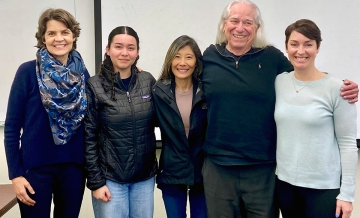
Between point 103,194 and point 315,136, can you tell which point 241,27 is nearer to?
point 315,136

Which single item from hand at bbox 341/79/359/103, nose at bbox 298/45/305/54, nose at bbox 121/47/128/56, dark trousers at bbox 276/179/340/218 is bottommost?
dark trousers at bbox 276/179/340/218

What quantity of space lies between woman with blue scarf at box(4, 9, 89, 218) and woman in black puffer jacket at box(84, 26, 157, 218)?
0.28 feet

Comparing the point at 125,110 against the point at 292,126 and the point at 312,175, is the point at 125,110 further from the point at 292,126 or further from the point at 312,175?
the point at 312,175

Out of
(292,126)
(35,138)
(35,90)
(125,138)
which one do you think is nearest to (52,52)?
(35,90)

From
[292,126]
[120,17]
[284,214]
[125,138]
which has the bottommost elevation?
[284,214]

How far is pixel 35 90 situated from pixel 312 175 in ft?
3.99

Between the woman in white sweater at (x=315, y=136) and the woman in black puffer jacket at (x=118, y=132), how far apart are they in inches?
25.4

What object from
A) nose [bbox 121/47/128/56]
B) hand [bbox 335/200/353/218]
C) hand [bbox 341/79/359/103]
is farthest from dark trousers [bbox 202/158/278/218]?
nose [bbox 121/47/128/56]

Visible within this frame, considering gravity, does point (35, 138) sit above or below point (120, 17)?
below

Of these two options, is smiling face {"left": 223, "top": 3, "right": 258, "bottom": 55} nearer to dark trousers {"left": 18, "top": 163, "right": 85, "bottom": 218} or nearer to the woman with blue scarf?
the woman with blue scarf

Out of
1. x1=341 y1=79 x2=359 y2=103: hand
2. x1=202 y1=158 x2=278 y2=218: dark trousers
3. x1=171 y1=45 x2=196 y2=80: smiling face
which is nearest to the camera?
x1=341 y1=79 x2=359 y2=103: hand

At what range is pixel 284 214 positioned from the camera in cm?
150

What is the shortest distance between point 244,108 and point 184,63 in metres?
0.37

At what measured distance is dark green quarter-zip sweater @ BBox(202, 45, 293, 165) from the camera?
1507 millimetres
